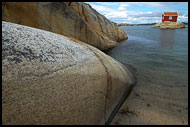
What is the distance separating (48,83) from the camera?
129 cm

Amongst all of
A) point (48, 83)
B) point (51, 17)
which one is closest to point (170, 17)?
point (51, 17)

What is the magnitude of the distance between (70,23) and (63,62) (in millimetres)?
4713

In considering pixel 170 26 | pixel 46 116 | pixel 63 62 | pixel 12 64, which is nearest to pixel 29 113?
pixel 46 116

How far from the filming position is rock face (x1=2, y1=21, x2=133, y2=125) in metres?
1.12

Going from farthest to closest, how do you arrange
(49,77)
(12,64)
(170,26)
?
(170,26), (49,77), (12,64)

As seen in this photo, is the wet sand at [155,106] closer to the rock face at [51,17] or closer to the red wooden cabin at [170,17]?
the rock face at [51,17]

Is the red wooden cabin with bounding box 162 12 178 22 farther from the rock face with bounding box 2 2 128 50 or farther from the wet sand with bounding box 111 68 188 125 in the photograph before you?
the wet sand with bounding box 111 68 188 125

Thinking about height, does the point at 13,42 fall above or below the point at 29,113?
above

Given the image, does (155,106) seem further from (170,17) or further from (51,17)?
(170,17)

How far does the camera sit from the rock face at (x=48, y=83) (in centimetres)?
112

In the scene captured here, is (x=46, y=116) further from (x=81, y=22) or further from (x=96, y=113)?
(x=81, y=22)

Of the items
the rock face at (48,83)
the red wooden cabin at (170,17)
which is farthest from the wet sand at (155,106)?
the red wooden cabin at (170,17)

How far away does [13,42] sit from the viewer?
1.32 metres

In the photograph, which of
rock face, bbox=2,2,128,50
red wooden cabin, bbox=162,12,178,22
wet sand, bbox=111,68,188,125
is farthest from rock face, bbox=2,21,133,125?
red wooden cabin, bbox=162,12,178,22
